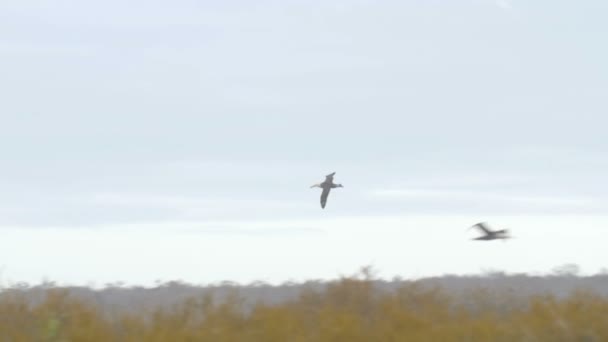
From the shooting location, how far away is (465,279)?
1077 inches

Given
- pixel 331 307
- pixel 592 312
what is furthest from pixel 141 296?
pixel 592 312

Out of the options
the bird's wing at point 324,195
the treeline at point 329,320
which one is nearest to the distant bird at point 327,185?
the bird's wing at point 324,195

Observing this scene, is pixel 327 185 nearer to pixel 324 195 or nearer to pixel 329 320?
pixel 324 195

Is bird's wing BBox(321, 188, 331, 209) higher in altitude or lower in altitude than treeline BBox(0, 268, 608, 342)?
higher

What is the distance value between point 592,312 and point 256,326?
12.8ft

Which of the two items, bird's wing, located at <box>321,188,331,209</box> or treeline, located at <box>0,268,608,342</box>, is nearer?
treeline, located at <box>0,268,608,342</box>

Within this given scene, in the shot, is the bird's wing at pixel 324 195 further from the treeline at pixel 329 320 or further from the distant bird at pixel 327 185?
the treeline at pixel 329 320

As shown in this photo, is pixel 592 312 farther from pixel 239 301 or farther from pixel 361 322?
pixel 239 301

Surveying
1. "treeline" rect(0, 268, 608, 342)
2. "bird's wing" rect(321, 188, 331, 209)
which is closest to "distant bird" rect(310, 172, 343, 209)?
"bird's wing" rect(321, 188, 331, 209)

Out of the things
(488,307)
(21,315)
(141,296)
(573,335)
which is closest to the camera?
(573,335)

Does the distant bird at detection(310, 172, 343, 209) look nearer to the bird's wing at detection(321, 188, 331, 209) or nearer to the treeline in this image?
the bird's wing at detection(321, 188, 331, 209)

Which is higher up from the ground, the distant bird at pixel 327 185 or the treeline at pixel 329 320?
the distant bird at pixel 327 185

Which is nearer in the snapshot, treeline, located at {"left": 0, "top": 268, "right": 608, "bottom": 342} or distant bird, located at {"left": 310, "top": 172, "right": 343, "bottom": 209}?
treeline, located at {"left": 0, "top": 268, "right": 608, "bottom": 342}

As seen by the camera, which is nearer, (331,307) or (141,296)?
(331,307)
